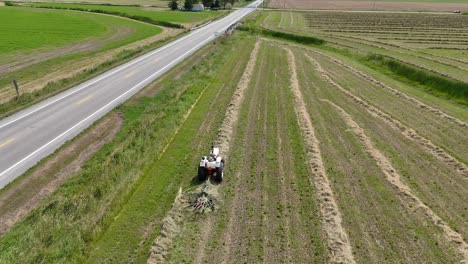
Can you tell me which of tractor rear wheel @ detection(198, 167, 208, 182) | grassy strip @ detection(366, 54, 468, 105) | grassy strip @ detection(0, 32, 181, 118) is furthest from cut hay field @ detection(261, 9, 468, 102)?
grassy strip @ detection(0, 32, 181, 118)

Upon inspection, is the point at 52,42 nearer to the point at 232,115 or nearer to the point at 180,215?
the point at 232,115

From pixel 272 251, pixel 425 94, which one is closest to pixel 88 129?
pixel 272 251

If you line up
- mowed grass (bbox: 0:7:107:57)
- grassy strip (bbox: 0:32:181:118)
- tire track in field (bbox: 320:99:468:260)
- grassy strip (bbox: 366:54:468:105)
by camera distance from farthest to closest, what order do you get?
mowed grass (bbox: 0:7:107:57) < grassy strip (bbox: 366:54:468:105) < grassy strip (bbox: 0:32:181:118) < tire track in field (bbox: 320:99:468:260)

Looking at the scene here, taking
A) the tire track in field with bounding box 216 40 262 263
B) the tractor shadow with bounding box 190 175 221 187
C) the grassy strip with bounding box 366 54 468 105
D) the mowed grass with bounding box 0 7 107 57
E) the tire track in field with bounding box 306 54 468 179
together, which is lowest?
the mowed grass with bounding box 0 7 107 57

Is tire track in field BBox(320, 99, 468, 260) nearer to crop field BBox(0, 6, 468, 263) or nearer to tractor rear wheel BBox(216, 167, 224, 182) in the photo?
crop field BBox(0, 6, 468, 263)

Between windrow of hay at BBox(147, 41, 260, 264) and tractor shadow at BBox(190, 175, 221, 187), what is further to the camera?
tractor shadow at BBox(190, 175, 221, 187)

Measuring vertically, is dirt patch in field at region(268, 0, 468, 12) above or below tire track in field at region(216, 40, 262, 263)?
above

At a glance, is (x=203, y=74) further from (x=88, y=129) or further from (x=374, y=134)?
(x=374, y=134)

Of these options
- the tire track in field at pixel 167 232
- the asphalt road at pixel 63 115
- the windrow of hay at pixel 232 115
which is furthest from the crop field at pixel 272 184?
the asphalt road at pixel 63 115
